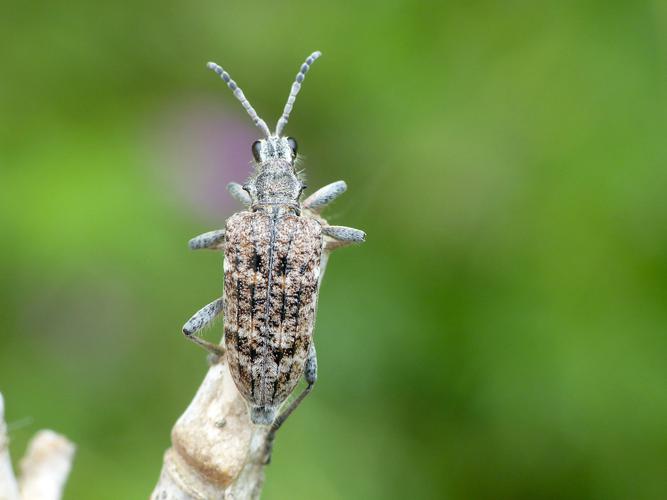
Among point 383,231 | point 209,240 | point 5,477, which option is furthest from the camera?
point 383,231

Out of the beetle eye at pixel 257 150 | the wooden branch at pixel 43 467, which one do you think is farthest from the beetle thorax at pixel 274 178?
the wooden branch at pixel 43 467

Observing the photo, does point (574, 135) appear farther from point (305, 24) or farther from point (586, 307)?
point (305, 24)

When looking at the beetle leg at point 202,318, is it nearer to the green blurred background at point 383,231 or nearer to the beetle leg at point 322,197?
the beetle leg at point 322,197

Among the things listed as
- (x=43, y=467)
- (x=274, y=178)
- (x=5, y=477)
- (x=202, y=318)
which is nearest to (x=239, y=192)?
(x=274, y=178)

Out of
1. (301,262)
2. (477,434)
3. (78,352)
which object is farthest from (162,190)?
(477,434)

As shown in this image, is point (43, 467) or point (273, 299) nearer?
point (43, 467)

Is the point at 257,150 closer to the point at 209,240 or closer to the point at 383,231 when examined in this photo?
the point at 209,240

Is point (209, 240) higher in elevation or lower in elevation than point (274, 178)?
lower
